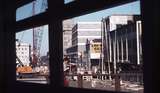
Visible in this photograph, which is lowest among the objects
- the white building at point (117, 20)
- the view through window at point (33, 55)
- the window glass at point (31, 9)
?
the view through window at point (33, 55)

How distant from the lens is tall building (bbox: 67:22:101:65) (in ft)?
16.1

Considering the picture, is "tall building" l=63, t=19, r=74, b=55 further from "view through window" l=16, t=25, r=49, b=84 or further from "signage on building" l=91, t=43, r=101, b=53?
"signage on building" l=91, t=43, r=101, b=53

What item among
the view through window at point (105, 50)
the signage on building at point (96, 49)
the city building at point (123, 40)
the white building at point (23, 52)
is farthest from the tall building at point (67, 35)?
the white building at point (23, 52)

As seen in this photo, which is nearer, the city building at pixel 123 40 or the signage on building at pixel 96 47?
the city building at pixel 123 40

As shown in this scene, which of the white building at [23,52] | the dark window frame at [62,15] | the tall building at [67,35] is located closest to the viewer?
the dark window frame at [62,15]

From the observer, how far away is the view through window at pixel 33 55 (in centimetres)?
612

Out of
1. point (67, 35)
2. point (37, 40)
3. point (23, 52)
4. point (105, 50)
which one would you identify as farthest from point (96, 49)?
point (23, 52)

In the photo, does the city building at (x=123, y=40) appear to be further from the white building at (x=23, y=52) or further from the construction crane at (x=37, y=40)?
the white building at (x=23, y=52)

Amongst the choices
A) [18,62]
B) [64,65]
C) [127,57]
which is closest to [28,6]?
[18,62]

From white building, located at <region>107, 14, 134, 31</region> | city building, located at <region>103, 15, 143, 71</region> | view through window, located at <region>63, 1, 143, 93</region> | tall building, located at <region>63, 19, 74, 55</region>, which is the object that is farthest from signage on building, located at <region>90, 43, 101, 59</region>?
tall building, located at <region>63, 19, 74, 55</region>

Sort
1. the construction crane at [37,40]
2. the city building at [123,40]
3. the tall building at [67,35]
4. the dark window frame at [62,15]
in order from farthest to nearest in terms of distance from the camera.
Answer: the construction crane at [37,40] < the tall building at [67,35] < the city building at [123,40] < the dark window frame at [62,15]

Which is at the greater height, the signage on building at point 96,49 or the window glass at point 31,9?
the window glass at point 31,9

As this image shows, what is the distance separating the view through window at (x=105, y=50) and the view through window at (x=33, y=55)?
23.3 inches

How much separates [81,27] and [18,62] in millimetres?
2584
